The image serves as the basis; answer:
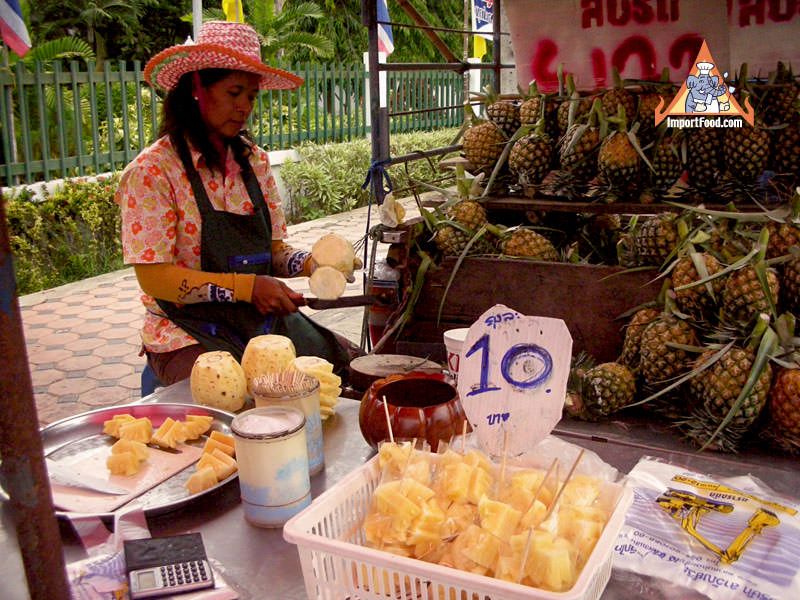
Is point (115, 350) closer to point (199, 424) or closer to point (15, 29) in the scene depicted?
point (15, 29)

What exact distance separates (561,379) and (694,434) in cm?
75

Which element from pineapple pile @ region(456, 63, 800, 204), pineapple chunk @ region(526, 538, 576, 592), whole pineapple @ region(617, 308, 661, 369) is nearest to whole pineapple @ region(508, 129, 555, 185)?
pineapple pile @ region(456, 63, 800, 204)

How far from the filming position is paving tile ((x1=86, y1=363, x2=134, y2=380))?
4.78 meters

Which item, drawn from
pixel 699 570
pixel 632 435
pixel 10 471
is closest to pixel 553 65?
pixel 632 435

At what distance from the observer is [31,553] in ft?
2.00

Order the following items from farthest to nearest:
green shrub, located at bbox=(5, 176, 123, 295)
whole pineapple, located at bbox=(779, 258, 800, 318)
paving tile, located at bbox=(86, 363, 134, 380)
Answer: green shrub, located at bbox=(5, 176, 123, 295) → paving tile, located at bbox=(86, 363, 134, 380) → whole pineapple, located at bbox=(779, 258, 800, 318)

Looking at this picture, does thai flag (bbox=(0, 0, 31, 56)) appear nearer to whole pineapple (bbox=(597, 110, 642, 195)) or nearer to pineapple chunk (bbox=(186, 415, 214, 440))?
whole pineapple (bbox=(597, 110, 642, 195))

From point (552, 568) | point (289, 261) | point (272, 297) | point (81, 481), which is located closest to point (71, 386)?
point (289, 261)

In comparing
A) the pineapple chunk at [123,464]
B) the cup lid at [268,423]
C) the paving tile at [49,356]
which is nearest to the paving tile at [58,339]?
the paving tile at [49,356]

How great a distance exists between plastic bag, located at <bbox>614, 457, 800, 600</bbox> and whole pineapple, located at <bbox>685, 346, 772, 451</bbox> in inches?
14.3

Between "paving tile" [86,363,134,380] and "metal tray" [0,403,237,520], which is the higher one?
"metal tray" [0,403,237,520]

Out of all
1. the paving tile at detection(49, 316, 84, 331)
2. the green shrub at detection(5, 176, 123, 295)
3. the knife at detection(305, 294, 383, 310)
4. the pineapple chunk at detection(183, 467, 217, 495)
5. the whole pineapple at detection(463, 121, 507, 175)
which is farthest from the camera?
the green shrub at detection(5, 176, 123, 295)

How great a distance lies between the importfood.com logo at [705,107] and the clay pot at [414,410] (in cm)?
152

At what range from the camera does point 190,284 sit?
260cm
